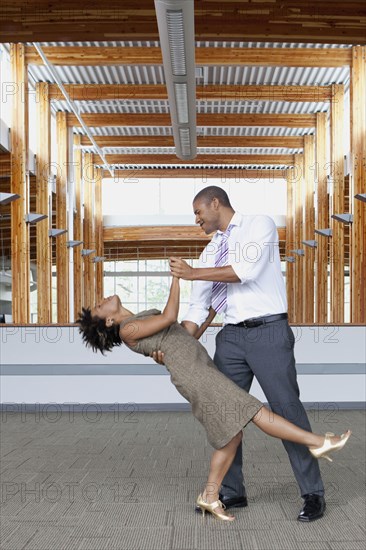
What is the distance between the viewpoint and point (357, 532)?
3330 millimetres

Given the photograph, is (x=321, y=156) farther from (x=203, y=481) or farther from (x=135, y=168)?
(x=203, y=481)

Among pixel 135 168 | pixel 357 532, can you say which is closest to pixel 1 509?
pixel 357 532

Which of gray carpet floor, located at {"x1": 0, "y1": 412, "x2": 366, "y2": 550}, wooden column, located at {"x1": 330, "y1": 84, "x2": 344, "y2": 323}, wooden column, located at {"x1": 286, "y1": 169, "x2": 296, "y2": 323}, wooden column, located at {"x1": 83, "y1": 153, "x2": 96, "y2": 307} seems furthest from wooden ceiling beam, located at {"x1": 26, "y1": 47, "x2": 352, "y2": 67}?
wooden column, located at {"x1": 286, "y1": 169, "x2": 296, "y2": 323}

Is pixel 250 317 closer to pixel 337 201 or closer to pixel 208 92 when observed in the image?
pixel 208 92

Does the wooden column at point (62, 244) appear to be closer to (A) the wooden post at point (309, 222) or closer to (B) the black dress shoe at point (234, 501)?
(A) the wooden post at point (309, 222)

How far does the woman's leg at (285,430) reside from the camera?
342 centimetres

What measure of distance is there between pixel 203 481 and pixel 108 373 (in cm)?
356

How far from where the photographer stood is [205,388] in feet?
11.5

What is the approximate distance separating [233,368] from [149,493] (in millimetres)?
947

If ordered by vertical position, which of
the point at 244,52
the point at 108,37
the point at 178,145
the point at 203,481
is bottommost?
the point at 203,481

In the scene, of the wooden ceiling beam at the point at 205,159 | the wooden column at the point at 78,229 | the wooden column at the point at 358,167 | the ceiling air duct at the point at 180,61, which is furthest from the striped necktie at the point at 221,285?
the wooden ceiling beam at the point at 205,159

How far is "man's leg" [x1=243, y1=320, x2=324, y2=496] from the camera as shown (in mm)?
3566

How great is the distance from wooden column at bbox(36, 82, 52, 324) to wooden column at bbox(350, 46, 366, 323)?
22.3 ft

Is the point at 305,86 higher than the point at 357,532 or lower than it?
higher
